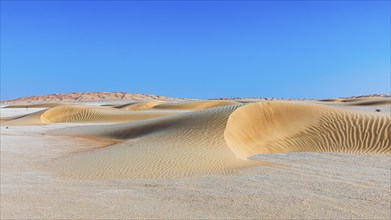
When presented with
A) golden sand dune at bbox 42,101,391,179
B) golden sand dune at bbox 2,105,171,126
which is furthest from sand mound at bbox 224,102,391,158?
golden sand dune at bbox 2,105,171,126

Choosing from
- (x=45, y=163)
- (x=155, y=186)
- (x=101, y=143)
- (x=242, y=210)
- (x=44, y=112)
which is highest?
(x=44, y=112)

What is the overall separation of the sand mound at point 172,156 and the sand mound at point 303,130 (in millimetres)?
700

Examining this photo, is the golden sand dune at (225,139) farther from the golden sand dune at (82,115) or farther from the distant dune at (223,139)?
the golden sand dune at (82,115)

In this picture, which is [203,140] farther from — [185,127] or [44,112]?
[44,112]

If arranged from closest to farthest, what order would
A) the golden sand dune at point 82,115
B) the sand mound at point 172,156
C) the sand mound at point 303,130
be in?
the sand mound at point 172,156 → the sand mound at point 303,130 → the golden sand dune at point 82,115

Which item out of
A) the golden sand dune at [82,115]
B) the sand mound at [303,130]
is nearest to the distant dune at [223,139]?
the sand mound at [303,130]

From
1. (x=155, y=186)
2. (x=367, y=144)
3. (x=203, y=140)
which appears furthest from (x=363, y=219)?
(x=367, y=144)

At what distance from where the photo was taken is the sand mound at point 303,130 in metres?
10.9

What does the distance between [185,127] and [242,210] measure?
7.13m

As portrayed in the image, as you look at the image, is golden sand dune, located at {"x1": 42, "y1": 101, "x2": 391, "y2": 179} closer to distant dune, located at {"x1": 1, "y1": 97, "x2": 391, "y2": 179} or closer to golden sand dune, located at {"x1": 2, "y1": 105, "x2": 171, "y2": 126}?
distant dune, located at {"x1": 1, "y1": 97, "x2": 391, "y2": 179}

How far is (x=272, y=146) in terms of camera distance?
1092cm

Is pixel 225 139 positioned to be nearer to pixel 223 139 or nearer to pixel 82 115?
pixel 223 139

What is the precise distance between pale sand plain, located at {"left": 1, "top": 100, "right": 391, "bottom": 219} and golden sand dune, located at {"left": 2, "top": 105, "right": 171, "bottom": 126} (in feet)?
33.7

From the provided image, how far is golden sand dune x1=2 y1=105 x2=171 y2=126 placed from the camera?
24.8 meters
